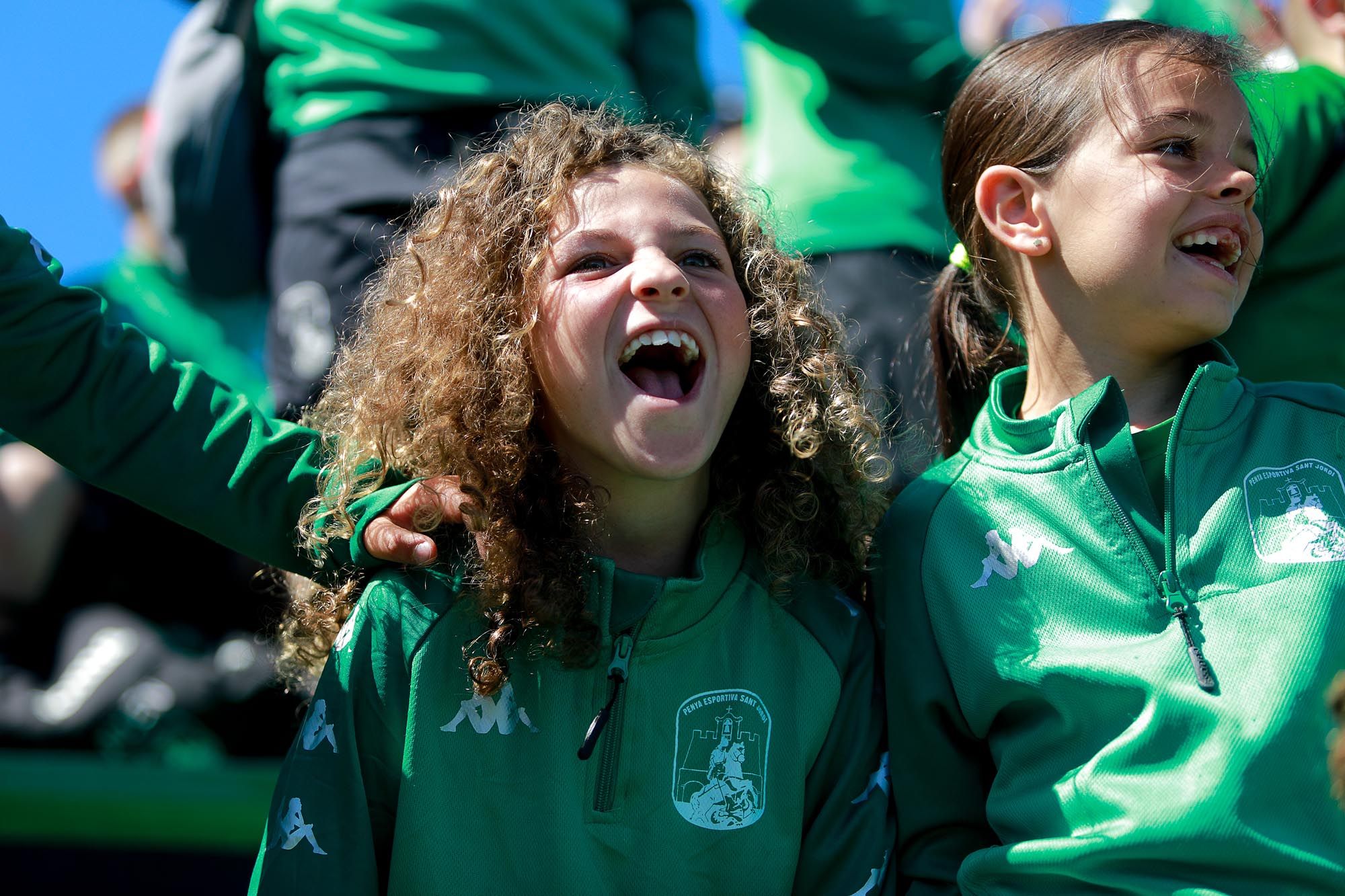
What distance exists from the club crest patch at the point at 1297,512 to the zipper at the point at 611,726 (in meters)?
0.77

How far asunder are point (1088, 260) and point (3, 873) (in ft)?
7.90

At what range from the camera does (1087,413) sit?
167cm

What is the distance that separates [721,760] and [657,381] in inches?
19.0

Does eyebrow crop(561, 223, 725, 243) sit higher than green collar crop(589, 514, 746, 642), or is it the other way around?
eyebrow crop(561, 223, 725, 243)

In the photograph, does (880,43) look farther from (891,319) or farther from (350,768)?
(350,768)

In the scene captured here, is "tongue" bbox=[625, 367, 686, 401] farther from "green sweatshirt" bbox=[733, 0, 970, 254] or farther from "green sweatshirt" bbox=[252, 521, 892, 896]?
"green sweatshirt" bbox=[733, 0, 970, 254]

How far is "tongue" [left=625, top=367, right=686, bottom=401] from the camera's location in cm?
168

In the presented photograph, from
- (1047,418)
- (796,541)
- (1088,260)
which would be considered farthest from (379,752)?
(1088,260)

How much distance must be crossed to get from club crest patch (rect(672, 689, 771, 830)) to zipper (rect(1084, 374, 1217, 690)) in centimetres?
50

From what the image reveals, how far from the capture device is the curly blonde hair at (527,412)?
162 centimetres

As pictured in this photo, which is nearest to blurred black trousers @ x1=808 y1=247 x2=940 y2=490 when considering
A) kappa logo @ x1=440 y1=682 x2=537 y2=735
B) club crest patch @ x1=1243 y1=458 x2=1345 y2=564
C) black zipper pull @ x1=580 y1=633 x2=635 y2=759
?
club crest patch @ x1=1243 y1=458 x2=1345 y2=564

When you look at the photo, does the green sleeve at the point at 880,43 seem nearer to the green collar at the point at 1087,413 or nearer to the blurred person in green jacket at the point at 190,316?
the green collar at the point at 1087,413

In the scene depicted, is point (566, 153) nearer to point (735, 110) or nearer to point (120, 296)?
point (120, 296)

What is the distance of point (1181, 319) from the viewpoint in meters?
1.69
